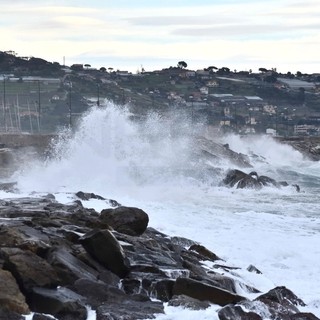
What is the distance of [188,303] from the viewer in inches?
400

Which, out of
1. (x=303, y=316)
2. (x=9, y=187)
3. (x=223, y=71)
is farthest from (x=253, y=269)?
(x=223, y=71)

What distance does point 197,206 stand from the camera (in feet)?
79.4

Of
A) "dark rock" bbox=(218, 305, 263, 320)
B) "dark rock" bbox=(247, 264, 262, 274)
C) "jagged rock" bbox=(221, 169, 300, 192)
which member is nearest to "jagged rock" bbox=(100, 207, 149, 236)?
"dark rock" bbox=(247, 264, 262, 274)

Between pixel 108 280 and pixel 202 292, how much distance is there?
1.24 m

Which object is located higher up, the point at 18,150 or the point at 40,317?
the point at 40,317

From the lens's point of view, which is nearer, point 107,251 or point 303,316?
point 303,316

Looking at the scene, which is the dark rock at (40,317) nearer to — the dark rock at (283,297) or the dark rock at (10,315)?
the dark rock at (10,315)

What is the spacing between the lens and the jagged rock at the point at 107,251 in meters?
11.4

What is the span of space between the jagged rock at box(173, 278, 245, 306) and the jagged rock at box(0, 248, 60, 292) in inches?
60.2

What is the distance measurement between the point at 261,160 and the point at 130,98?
4665 centimetres

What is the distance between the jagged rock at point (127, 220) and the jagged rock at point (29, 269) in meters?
4.17

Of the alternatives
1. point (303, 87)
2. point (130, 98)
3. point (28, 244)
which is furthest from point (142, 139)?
point (303, 87)

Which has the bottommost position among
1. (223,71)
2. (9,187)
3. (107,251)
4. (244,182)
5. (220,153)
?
(223,71)

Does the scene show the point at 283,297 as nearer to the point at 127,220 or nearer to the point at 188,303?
the point at 188,303
